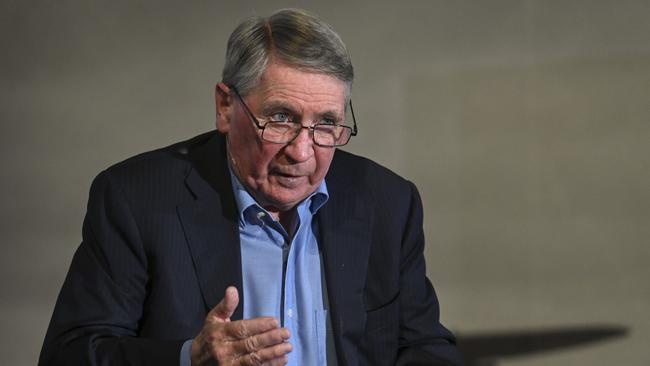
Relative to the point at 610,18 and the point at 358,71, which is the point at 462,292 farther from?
the point at 610,18

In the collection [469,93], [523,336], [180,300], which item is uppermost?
[469,93]

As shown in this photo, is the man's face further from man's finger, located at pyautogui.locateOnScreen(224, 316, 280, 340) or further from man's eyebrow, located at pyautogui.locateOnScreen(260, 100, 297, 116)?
man's finger, located at pyautogui.locateOnScreen(224, 316, 280, 340)

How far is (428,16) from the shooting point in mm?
2746

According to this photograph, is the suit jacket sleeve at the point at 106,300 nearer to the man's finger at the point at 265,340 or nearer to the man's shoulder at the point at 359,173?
the man's finger at the point at 265,340

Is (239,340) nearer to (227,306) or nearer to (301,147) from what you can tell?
(227,306)

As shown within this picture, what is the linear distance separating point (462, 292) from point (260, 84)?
53.6 inches

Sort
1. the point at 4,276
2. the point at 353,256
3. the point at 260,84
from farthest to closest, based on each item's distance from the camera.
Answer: the point at 4,276, the point at 353,256, the point at 260,84

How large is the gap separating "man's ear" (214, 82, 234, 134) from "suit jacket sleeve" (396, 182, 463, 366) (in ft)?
1.45

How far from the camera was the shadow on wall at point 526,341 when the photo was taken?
2.79 m

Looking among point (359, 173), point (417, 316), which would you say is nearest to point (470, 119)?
point (359, 173)

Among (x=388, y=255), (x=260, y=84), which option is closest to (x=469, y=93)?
(x=388, y=255)

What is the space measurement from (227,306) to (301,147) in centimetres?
35

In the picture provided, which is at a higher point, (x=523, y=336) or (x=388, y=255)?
(x=388, y=255)

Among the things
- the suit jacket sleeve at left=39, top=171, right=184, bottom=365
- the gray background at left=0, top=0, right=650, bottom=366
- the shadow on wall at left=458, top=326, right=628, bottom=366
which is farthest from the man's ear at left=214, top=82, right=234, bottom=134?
the shadow on wall at left=458, top=326, right=628, bottom=366
